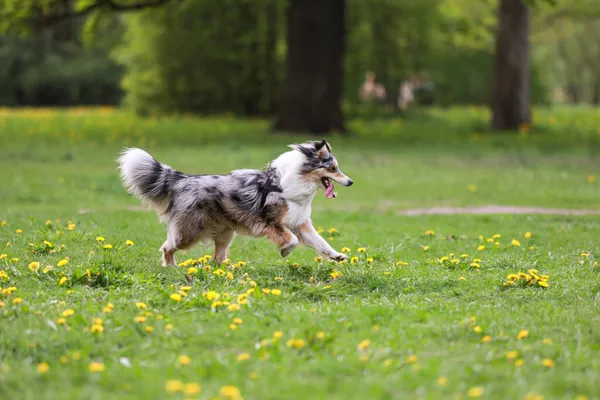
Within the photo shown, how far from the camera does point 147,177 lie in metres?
7.89

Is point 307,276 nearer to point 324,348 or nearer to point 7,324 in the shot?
point 324,348

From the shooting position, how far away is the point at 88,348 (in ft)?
18.0

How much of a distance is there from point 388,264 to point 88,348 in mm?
3555

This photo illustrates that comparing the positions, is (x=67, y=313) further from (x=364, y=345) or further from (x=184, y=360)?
(x=364, y=345)

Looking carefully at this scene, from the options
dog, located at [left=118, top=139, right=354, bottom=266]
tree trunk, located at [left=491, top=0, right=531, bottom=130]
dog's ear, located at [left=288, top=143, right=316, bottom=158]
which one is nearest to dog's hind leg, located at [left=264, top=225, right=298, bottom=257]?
dog, located at [left=118, top=139, right=354, bottom=266]

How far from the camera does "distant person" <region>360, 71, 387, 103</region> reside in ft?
106

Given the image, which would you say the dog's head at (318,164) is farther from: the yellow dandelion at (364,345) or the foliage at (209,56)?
the foliage at (209,56)

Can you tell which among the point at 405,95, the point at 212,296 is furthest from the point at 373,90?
the point at 212,296

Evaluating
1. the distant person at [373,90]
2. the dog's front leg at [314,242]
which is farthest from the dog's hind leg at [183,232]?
the distant person at [373,90]

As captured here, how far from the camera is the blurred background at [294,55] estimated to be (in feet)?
75.5

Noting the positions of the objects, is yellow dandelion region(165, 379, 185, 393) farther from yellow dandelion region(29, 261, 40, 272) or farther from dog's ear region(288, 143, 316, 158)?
dog's ear region(288, 143, 316, 158)

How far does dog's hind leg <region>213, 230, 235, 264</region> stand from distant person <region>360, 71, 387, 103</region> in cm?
2449

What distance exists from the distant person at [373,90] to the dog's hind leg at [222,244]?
2449 cm

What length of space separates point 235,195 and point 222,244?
57 centimetres
